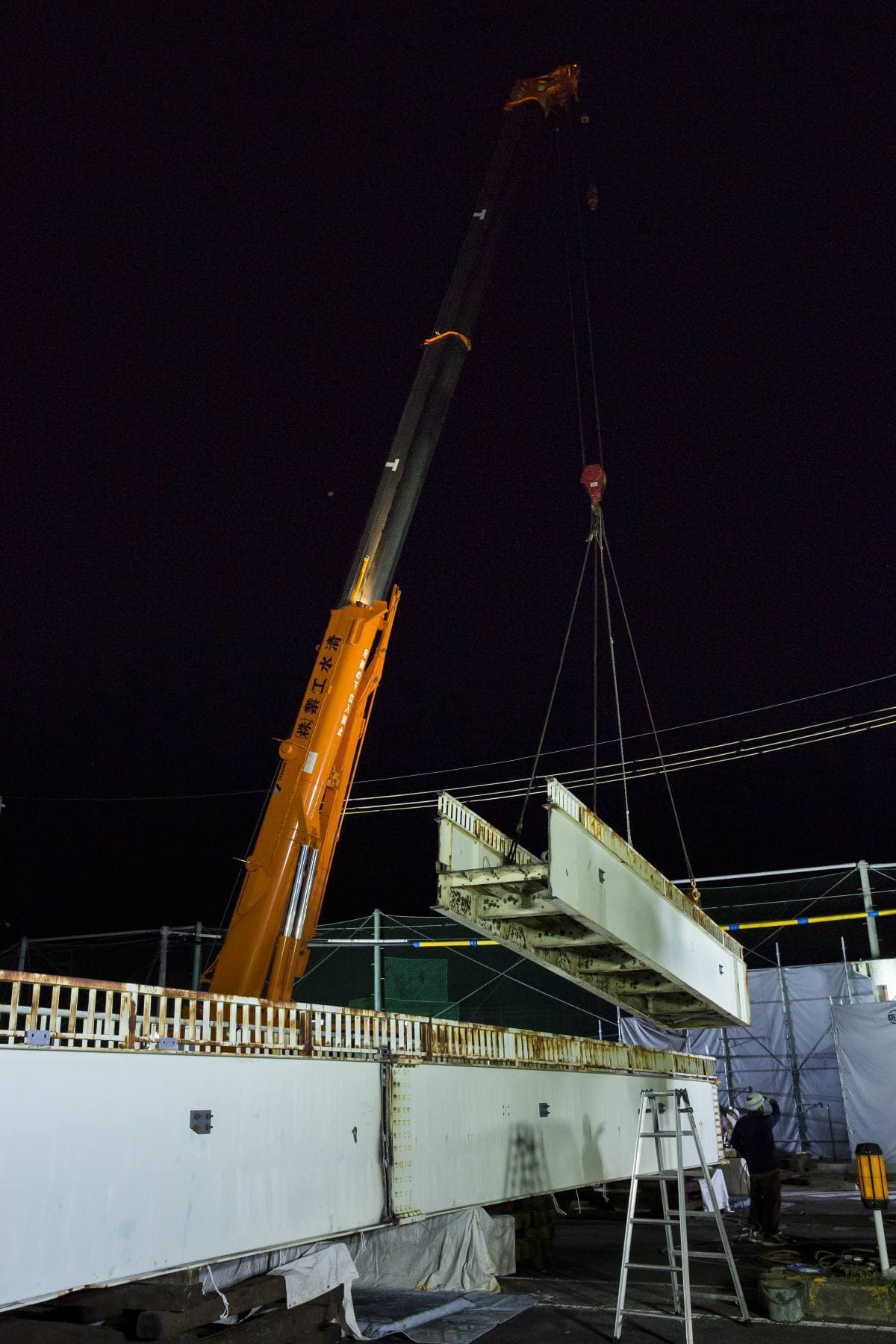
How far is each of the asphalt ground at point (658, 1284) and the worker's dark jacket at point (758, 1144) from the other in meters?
0.92

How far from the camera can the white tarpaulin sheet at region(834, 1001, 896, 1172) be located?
20.5m

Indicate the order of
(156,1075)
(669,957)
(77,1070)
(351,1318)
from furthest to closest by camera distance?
(669,957) → (351,1318) → (156,1075) → (77,1070)

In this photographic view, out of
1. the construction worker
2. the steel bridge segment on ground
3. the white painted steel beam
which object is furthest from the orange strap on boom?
the construction worker

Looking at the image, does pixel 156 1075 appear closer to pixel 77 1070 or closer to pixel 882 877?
pixel 77 1070

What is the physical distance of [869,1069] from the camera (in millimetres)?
20672

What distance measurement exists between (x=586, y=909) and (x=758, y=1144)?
16.3ft

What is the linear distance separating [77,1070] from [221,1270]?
2977mm

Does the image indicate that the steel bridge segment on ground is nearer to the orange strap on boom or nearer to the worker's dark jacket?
the worker's dark jacket

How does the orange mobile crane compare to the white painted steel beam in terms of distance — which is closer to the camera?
the white painted steel beam

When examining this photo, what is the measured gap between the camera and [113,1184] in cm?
593

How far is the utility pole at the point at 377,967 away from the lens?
73.9ft

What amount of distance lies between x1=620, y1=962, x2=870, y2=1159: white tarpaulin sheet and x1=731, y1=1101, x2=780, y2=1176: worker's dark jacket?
27.8 ft

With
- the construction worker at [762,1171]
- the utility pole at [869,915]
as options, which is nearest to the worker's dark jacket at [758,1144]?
the construction worker at [762,1171]

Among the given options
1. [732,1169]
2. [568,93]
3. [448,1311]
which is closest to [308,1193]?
[448,1311]
